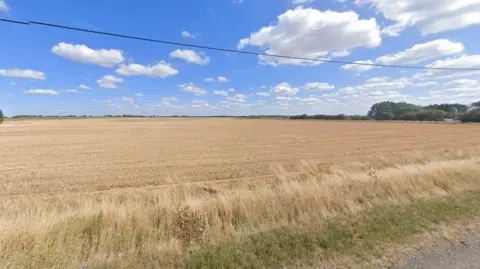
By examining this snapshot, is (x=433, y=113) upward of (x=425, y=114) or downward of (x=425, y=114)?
upward

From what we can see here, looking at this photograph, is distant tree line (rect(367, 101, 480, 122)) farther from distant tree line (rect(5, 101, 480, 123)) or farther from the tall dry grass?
the tall dry grass

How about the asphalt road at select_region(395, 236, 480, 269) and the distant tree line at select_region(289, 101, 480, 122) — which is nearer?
the asphalt road at select_region(395, 236, 480, 269)

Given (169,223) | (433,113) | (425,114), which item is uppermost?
(433,113)

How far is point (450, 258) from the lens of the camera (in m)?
3.60

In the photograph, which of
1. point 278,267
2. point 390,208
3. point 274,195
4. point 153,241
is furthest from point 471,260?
point 153,241

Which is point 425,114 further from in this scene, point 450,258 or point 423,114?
point 450,258

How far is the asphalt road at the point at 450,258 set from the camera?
340 cm

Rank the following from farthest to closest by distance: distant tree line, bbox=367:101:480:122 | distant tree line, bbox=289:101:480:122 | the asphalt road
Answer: distant tree line, bbox=289:101:480:122 → distant tree line, bbox=367:101:480:122 → the asphalt road

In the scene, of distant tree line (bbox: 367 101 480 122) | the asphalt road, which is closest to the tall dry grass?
the asphalt road

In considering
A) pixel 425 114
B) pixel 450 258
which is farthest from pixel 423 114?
pixel 450 258

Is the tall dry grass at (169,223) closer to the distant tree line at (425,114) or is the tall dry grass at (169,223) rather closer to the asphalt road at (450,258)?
the asphalt road at (450,258)

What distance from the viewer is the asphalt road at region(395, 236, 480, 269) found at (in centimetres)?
340

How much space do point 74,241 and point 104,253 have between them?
2.39 feet

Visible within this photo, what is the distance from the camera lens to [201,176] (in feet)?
43.5
